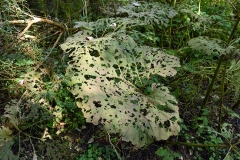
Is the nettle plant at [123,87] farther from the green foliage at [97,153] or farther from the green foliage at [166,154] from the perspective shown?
the green foliage at [97,153]

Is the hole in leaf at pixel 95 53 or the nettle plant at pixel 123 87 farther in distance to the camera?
the hole in leaf at pixel 95 53

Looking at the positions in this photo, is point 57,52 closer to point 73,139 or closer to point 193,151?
point 73,139

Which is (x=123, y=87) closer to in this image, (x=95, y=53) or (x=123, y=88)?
(x=123, y=88)

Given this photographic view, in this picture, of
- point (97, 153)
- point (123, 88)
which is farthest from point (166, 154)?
point (123, 88)

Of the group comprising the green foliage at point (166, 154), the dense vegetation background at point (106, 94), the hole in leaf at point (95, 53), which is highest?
the hole in leaf at point (95, 53)

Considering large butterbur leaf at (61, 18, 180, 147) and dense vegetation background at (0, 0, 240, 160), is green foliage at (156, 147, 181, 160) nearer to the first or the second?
dense vegetation background at (0, 0, 240, 160)

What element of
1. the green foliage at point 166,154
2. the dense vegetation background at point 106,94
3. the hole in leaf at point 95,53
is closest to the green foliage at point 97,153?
the dense vegetation background at point 106,94

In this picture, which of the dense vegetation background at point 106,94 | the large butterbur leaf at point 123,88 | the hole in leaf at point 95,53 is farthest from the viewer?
the hole in leaf at point 95,53
